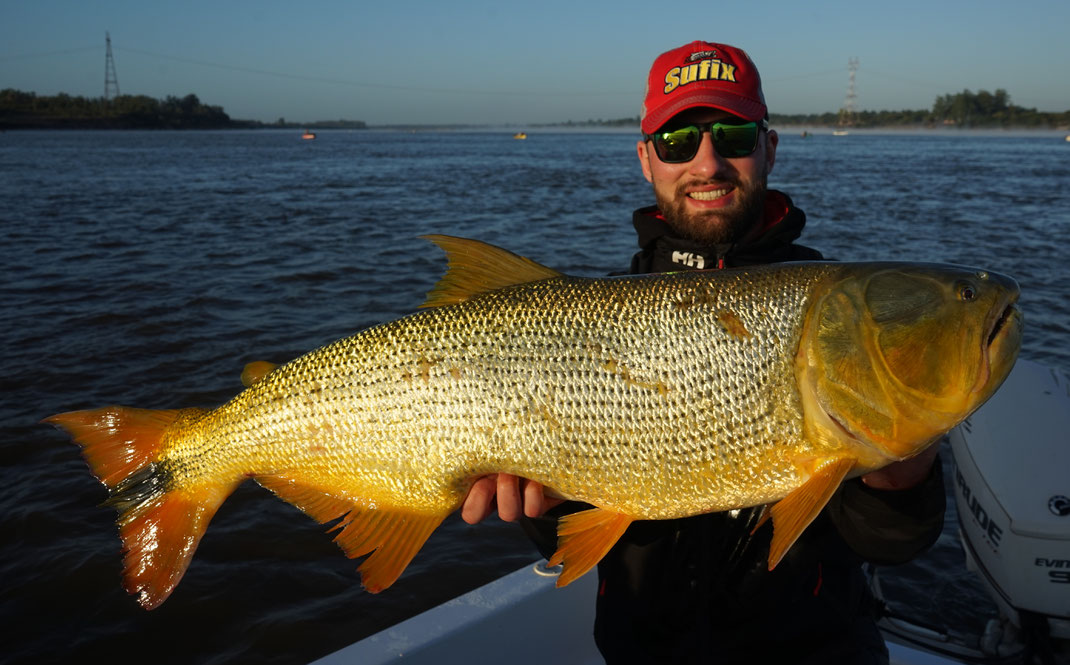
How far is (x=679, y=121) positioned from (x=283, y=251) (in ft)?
45.7

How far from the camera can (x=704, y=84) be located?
352 centimetres

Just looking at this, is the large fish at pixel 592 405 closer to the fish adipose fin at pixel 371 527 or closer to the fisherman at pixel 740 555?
the fish adipose fin at pixel 371 527

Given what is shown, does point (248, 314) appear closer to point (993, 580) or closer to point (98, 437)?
point (98, 437)

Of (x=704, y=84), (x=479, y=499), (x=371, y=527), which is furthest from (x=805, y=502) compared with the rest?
(x=704, y=84)

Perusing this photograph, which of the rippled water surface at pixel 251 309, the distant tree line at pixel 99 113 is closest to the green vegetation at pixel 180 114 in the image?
the distant tree line at pixel 99 113

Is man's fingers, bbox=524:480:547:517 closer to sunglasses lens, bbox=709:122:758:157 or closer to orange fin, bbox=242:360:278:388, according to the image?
orange fin, bbox=242:360:278:388

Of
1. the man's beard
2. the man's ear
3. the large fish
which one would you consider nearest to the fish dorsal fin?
the large fish

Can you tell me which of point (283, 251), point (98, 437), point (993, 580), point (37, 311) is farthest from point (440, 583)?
point (283, 251)

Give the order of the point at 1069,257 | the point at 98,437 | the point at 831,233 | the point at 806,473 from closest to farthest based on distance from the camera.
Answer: the point at 806,473 → the point at 98,437 → the point at 1069,257 → the point at 831,233

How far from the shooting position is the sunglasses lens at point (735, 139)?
346cm

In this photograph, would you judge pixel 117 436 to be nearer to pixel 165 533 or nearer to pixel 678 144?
pixel 165 533

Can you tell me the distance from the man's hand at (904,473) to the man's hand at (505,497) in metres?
1.15

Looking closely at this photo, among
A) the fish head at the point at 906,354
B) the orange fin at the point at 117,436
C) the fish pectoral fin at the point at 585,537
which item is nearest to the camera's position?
the fish head at the point at 906,354

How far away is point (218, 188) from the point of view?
2773 cm
